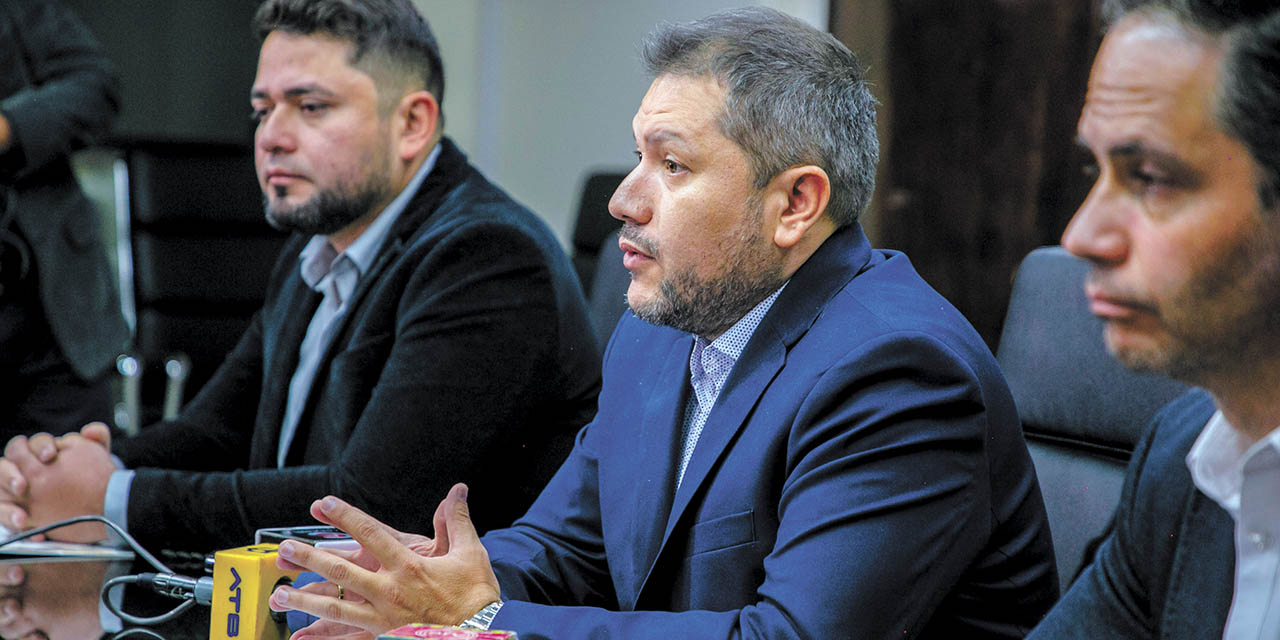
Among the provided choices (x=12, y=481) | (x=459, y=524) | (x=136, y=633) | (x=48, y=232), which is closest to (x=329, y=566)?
(x=459, y=524)

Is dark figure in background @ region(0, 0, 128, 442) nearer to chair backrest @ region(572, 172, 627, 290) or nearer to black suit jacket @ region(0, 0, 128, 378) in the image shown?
black suit jacket @ region(0, 0, 128, 378)

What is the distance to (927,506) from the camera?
1087 millimetres

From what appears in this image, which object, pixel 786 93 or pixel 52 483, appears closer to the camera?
pixel 786 93

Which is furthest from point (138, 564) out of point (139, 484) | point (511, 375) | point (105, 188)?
point (105, 188)

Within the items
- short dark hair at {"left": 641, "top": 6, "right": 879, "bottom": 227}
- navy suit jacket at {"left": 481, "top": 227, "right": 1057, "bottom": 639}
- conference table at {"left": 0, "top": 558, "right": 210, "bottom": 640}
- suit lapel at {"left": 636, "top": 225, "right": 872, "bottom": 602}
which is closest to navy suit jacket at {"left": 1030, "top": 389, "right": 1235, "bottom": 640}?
navy suit jacket at {"left": 481, "top": 227, "right": 1057, "bottom": 639}

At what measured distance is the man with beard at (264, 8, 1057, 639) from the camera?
109 centimetres

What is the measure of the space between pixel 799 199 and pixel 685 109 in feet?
0.50

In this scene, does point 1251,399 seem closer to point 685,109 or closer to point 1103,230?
point 1103,230

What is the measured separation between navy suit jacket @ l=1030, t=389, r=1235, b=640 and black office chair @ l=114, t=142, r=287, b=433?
2.96m

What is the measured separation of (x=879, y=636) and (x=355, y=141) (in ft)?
3.92

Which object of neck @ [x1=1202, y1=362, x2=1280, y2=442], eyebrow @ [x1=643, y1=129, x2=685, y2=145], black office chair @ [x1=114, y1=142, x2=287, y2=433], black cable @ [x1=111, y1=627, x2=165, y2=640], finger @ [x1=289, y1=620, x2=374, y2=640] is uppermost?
eyebrow @ [x1=643, y1=129, x2=685, y2=145]

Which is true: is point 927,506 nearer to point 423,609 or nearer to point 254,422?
point 423,609

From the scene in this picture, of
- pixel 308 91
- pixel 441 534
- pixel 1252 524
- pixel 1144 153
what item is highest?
pixel 1144 153

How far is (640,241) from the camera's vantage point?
1.33m
